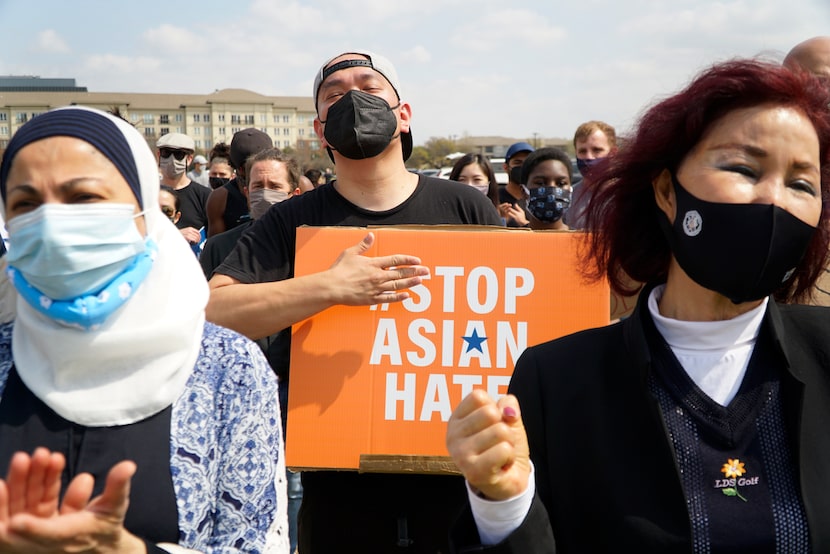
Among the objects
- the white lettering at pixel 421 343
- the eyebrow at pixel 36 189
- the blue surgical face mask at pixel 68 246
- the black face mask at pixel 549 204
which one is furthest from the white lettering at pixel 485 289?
the black face mask at pixel 549 204

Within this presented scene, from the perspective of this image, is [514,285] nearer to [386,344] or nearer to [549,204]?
[386,344]

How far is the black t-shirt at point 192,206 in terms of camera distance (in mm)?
6973

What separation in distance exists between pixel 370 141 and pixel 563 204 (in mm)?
2113

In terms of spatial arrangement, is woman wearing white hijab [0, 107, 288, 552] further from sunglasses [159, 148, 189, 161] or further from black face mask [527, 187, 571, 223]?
sunglasses [159, 148, 189, 161]

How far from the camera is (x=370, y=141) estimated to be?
271cm

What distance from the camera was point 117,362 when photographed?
172cm

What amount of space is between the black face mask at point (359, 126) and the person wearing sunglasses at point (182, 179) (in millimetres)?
4449

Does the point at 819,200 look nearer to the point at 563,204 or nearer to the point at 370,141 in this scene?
the point at 370,141

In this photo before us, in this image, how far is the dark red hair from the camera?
171cm

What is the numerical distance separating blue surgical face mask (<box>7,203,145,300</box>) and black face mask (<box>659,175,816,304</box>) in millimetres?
1302

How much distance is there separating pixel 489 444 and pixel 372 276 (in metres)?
1.12

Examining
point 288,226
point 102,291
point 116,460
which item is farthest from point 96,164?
point 288,226

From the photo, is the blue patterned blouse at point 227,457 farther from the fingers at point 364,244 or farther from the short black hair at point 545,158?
the short black hair at point 545,158

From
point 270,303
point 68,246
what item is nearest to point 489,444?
point 68,246
